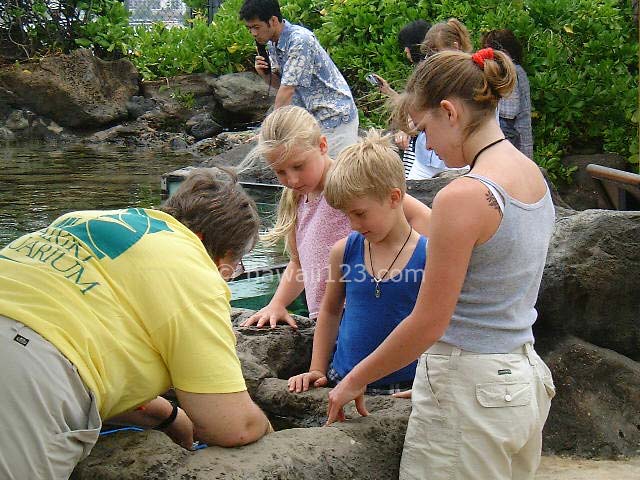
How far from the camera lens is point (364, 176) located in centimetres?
269

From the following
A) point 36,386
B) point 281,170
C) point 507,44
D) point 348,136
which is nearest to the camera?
point 36,386

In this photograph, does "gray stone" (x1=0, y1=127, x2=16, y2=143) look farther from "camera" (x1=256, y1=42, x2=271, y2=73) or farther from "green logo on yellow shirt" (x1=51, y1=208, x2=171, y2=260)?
"green logo on yellow shirt" (x1=51, y1=208, x2=171, y2=260)

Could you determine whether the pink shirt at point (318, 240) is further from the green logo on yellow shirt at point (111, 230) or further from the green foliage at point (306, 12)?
the green foliage at point (306, 12)

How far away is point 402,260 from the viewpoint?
2.78m

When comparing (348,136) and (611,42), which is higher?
(611,42)

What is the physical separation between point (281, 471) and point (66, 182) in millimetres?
8086

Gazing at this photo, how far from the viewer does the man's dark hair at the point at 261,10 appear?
18.8ft

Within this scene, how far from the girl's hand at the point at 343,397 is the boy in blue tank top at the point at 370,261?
0.32 metres

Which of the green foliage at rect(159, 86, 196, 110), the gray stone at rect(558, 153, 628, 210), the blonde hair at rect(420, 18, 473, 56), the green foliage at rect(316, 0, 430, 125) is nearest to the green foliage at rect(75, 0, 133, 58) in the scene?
the green foliage at rect(159, 86, 196, 110)

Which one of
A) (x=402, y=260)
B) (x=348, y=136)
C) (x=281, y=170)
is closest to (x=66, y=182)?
(x=348, y=136)

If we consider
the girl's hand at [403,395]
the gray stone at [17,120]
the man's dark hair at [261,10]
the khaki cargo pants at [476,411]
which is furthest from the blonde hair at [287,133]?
the gray stone at [17,120]

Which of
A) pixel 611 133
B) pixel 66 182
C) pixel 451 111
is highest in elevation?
pixel 451 111

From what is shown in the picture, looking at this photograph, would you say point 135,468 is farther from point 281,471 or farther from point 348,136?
point 348,136

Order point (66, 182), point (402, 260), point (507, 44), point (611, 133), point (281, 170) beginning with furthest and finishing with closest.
→ point (66, 182), point (611, 133), point (507, 44), point (281, 170), point (402, 260)
